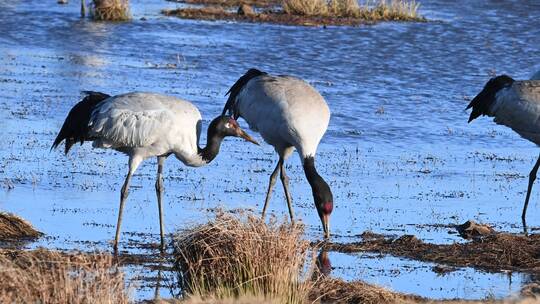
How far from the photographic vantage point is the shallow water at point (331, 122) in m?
10.5

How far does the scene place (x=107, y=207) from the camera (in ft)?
34.6

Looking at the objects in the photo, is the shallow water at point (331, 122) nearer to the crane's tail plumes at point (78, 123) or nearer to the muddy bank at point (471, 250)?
the muddy bank at point (471, 250)

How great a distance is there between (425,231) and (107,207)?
8.66ft

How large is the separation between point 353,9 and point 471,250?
17.7 meters

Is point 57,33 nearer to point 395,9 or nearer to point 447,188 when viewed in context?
point 395,9

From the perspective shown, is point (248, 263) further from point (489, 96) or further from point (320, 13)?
point (320, 13)

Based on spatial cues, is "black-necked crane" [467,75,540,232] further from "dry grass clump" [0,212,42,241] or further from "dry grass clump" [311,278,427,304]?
"dry grass clump" [0,212,42,241]

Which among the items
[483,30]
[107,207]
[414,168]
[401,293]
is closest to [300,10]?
[483,30]

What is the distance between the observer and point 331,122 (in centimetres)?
1562

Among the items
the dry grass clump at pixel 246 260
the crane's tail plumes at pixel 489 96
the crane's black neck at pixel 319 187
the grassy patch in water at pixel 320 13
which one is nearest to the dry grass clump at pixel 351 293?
the dry grass clump at pixel 246 260

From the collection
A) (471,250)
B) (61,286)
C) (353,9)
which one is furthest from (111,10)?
(61,286)

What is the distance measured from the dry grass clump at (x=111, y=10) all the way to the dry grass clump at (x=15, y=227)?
16043 mm

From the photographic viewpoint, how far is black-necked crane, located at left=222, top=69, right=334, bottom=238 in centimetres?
1028

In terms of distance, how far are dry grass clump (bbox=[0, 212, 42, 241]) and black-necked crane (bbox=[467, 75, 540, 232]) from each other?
4808mm
